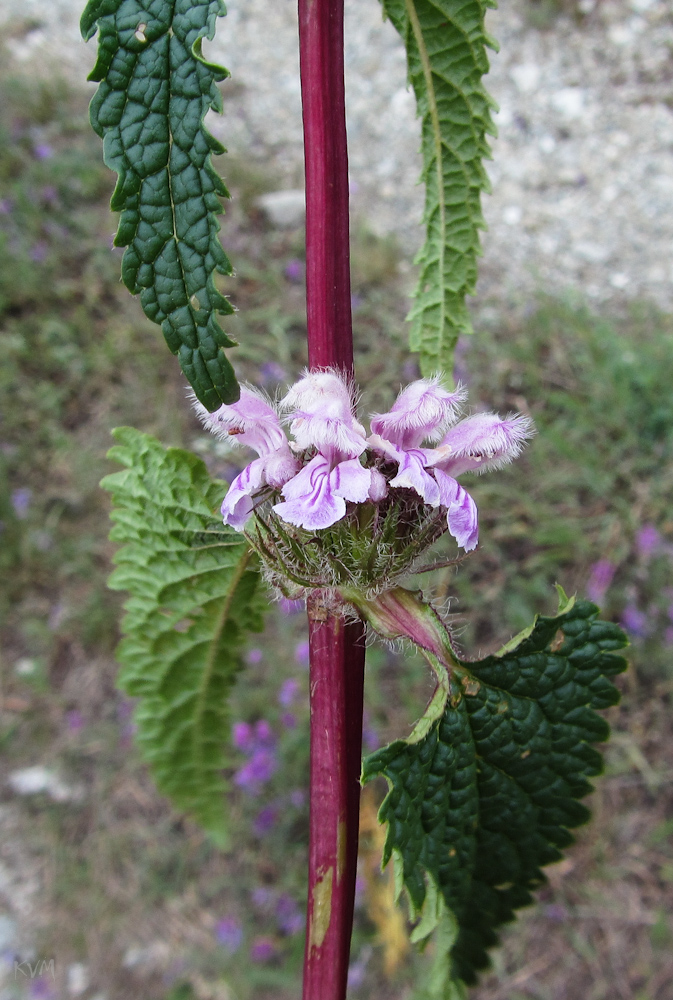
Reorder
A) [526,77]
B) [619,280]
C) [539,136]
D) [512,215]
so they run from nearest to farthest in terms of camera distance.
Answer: [619,280]
[512,215]
[539,136]
[526,77]

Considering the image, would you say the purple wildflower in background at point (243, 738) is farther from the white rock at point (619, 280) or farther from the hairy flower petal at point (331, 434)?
the white rock at point (619, 280)

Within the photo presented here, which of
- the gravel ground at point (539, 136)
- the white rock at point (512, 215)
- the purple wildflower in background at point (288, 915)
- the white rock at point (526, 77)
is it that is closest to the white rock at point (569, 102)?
the gravel ground at point (539, 136)

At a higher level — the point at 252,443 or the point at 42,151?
the point at 42,151

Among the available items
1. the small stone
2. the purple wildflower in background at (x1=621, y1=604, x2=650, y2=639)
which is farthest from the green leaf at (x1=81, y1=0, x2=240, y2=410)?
the small stone

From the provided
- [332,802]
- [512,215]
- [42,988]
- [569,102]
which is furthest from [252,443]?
[569,102]

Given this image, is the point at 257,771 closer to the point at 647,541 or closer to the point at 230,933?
the point at 230,933

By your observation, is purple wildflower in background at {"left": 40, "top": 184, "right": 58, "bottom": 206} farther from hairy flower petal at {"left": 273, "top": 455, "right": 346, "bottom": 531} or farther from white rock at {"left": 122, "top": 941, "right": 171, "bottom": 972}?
hairy flower petal at {"left": 273, "top": 455, "right": 346, "bottom": 531}

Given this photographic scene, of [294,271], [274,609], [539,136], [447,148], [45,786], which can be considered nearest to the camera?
Result: [447,148]
